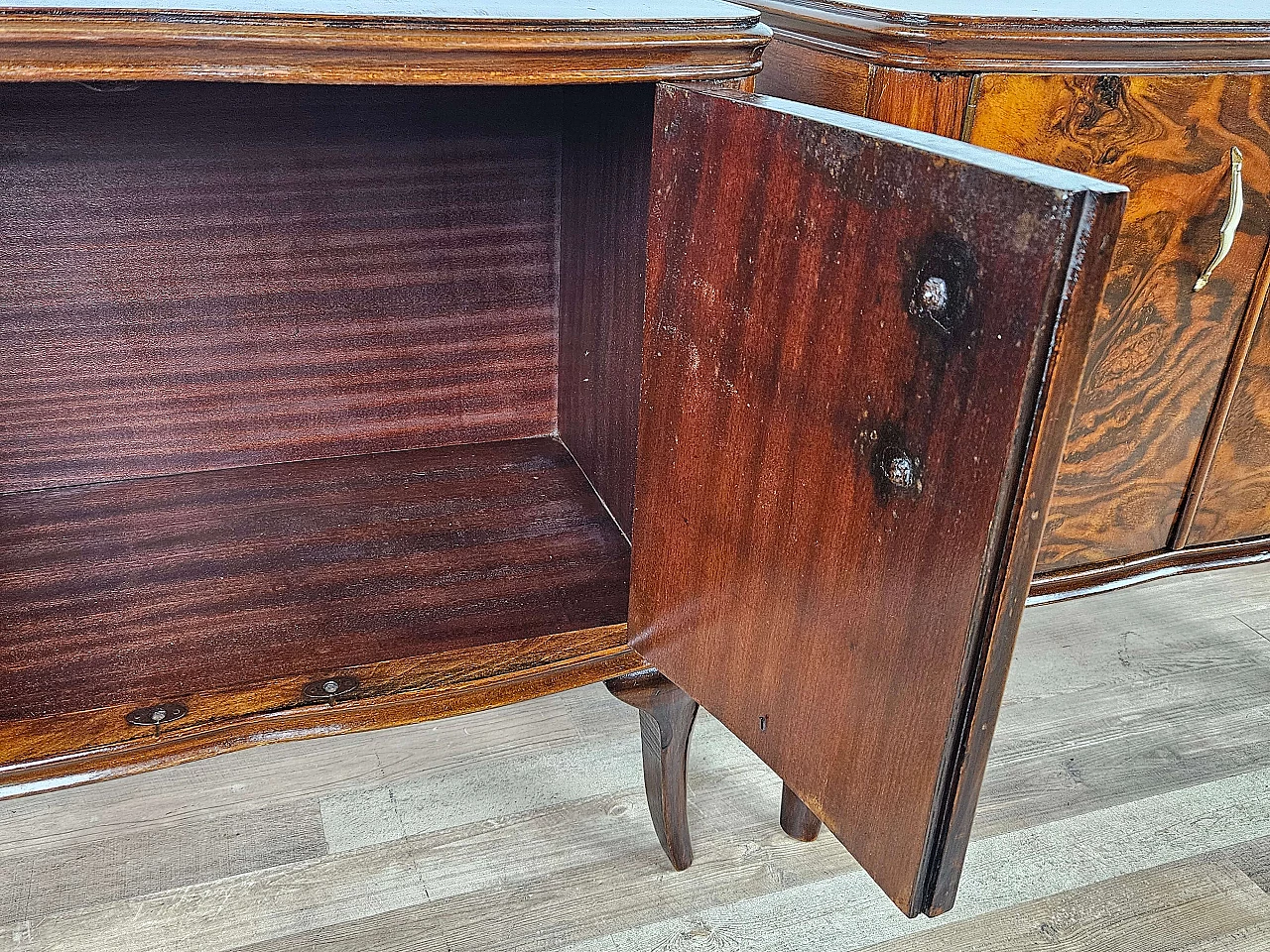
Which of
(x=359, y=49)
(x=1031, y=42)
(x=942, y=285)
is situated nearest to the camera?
(x=942, y=285)

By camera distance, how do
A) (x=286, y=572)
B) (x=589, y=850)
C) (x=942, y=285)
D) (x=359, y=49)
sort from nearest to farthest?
1. (x=942, y=285)
2. (x=359, y=49)
3. (x=286, y=572)
4. (x=589, y=850)

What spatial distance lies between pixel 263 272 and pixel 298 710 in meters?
0.40

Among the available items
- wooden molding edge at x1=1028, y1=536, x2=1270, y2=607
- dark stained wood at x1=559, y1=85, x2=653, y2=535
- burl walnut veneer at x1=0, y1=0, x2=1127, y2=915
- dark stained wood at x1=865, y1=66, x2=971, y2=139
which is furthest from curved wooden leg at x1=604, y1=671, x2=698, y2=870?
dark stained wood at x1=865, y1=66, x2=971, y2=139

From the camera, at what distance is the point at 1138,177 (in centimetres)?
74

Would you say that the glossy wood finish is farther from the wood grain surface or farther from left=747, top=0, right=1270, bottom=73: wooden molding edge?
the wood grain surface

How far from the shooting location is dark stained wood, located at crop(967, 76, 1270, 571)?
713 millimetres

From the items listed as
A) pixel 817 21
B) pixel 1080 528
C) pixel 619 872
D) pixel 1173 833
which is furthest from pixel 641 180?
pixel 1173 833

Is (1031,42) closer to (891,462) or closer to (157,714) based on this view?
(891,462)

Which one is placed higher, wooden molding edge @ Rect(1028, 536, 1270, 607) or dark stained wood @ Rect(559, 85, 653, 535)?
dark stained wood @ Rect(559, 85, 653, 535)

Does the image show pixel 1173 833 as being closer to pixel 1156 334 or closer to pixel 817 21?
pixel 1156 334

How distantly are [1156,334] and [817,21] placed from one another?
1.03 ft

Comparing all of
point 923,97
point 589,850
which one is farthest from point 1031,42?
point 589,850

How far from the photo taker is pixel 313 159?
93 cm

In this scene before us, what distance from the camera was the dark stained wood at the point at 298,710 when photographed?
0.67m
